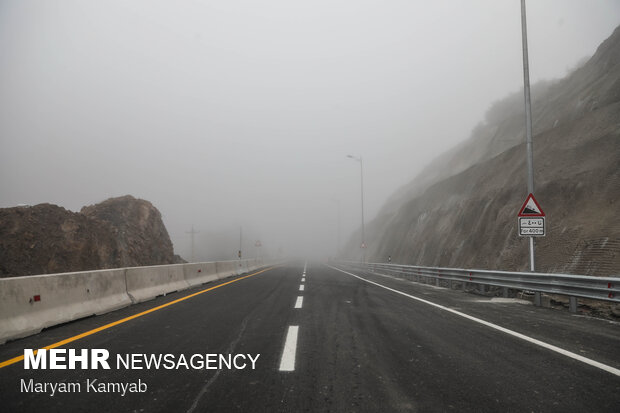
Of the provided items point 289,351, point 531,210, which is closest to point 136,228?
point 531,210

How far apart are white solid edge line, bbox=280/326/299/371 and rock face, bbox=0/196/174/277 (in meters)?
21.6

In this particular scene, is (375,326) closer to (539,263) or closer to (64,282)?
(64,282)

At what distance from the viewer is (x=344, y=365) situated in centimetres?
398

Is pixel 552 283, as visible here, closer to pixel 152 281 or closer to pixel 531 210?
pixel 531 210

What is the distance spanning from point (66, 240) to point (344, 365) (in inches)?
1002

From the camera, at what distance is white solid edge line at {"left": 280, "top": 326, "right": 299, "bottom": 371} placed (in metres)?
3.92

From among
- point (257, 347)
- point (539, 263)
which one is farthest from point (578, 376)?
point (539, 263)

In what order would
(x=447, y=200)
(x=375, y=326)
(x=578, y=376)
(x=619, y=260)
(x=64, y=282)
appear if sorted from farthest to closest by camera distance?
(x=447, y=200), (x=619, y=260), (x=64, y=282), (x=375, y=326), (x=578, y=376)

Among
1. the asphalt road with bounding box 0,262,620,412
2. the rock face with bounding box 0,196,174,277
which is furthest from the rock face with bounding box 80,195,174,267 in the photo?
the asphalt road with bounding box 0,262,620,412

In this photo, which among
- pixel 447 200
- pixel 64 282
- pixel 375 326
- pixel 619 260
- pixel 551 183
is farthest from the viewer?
pixel 447 200

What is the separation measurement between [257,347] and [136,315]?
3.55m

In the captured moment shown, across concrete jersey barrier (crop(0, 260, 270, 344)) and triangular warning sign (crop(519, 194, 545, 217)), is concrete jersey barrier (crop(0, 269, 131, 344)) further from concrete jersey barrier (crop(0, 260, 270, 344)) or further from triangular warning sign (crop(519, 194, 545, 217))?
triangular warning sign (crop(519, 194, 545, 217))

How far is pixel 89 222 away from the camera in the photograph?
26.0 m

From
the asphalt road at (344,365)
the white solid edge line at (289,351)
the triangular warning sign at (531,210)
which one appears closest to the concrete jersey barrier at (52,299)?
the asphalt road at (344,365)
